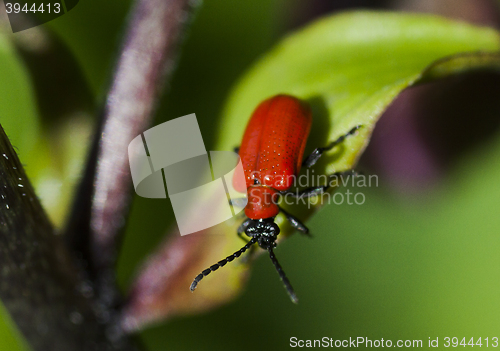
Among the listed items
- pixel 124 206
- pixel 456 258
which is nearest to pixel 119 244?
pixel 124 206

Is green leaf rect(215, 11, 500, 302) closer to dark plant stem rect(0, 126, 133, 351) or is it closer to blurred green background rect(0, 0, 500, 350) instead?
blurred green background rect(0, 0, 500, 350)

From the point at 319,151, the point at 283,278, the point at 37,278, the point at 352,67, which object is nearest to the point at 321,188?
the point at 319,151

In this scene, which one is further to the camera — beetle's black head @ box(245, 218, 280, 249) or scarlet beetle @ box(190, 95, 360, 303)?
beetle's black head @ box(245, 218, 280, 249)

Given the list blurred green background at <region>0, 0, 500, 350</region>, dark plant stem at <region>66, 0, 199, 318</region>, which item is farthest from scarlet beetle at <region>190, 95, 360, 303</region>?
dark plant stem at <region>66, 0, 199, 318</region>

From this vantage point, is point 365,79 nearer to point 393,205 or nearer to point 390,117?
point 390,117

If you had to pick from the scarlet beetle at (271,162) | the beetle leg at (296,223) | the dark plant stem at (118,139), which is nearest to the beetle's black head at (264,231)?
the scarlet beetle at (271,162)

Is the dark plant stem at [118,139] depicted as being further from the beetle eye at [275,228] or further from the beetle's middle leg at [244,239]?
the beetle eye at [275,228]
